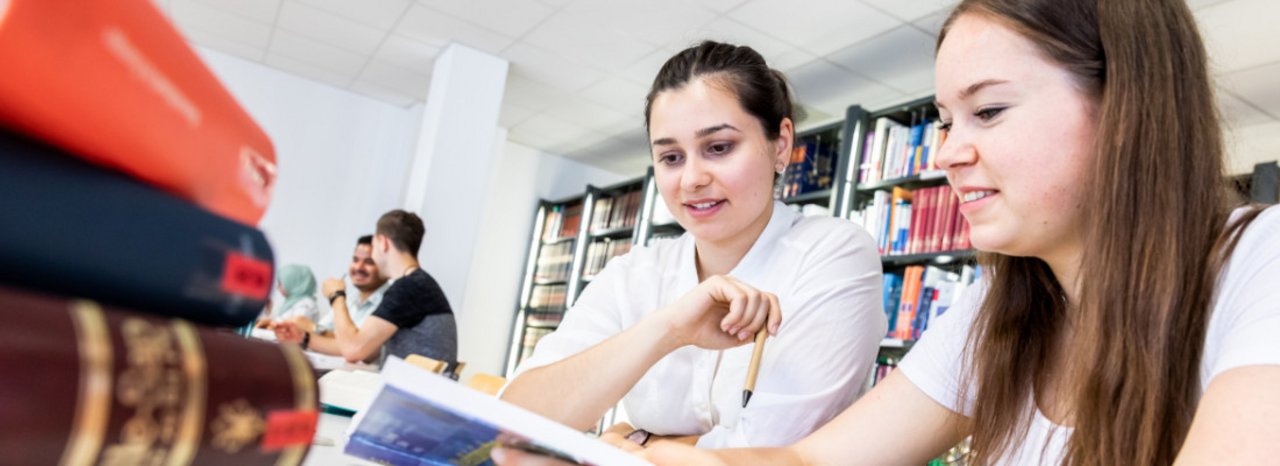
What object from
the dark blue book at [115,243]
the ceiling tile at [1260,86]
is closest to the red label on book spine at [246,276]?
the dark blue book at [115,243]

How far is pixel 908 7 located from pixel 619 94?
1.98 meters

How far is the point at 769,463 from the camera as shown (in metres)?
1.01

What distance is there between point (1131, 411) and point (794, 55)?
338 centimetres

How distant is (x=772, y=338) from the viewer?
1.34 metres

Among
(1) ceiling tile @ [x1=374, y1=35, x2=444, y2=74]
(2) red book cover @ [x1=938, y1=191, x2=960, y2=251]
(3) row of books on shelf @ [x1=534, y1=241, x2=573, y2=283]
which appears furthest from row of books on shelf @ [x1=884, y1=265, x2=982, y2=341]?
(3) row of books on shelf @ [x1=534, y1=241, x2=573, y2=283]

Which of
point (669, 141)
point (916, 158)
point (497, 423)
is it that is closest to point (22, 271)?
point (497, 423)

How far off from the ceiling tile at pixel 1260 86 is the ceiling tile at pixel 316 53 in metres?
4.36

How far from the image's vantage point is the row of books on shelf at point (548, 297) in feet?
20.3

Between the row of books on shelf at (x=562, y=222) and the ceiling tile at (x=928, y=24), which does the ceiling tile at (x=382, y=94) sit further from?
the ceiling tile at (x=928, y=24)

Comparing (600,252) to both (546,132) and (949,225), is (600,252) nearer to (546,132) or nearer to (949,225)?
(546,132)

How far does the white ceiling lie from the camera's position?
3471 millimetres

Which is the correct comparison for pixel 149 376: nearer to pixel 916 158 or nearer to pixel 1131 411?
pixel 1131 411

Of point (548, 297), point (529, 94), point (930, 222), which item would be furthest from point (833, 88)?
point (548, 297)

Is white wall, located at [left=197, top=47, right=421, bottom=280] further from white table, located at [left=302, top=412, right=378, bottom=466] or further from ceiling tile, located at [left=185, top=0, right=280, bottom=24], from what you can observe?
white table, located at [left=302, top=412, right=378, bottom=466]
